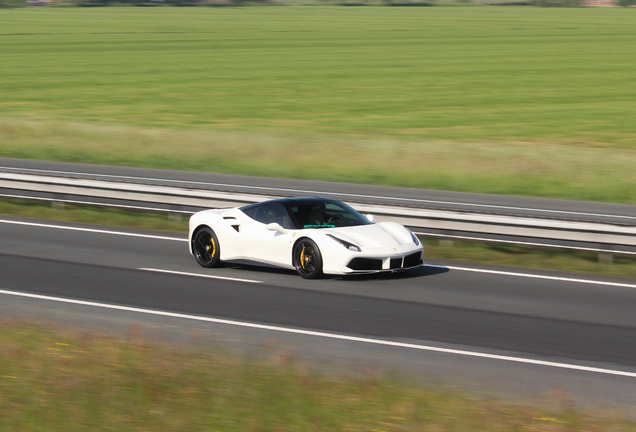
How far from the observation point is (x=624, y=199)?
2314cm

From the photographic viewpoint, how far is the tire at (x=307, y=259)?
43.4ft

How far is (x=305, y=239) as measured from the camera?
1331 cm

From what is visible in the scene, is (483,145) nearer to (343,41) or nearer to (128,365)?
(128,365)

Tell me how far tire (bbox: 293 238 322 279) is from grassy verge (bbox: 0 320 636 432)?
162 inches

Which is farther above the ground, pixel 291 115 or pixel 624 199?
pixel 291 115

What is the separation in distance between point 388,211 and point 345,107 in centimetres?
2247

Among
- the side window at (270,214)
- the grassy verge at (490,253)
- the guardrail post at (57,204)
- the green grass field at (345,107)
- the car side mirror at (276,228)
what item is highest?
the green grass field at (345,107)

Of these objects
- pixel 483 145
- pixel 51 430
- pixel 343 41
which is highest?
pixel 343 41

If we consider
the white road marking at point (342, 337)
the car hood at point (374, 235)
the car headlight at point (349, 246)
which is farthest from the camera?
the car hood at point (374, 235)

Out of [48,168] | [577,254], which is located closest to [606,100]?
[48,168]

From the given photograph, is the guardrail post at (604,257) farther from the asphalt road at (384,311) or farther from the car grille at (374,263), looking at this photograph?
the car grille at (374,263)

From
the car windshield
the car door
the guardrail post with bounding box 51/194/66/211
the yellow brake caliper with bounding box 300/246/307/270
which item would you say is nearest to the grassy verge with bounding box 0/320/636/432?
the yellow brake caliper with bounding box 300/246/307/270

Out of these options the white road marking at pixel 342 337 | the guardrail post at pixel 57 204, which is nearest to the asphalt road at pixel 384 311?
the white road marking at pixel 342 337

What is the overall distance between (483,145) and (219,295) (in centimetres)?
1839
